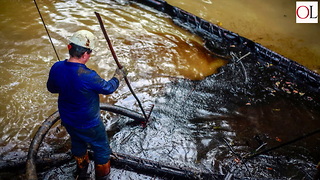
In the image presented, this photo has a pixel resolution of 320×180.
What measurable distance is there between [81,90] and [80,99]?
0.14 meters

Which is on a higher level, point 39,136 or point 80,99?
point 80,99

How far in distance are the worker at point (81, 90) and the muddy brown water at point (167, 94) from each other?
1.07 m

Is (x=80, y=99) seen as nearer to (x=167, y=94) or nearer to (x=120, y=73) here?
(x=120, y=73)

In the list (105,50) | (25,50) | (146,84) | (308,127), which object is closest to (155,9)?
(105,50)

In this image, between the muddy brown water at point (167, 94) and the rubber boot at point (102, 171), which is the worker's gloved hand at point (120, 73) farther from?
the muddy brown water at point (167, 94)

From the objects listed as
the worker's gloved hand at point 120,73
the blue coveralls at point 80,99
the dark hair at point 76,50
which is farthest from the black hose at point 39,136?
the dark hair at point 76,50

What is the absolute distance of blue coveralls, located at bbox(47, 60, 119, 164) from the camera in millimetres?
2508

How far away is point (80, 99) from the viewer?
261 centimetres

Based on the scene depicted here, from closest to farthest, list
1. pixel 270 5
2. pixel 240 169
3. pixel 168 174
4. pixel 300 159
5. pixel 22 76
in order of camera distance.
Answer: pixel 168 174
pixel 240 169
pixel 300 159
pixel 22 76
pixel 270 5

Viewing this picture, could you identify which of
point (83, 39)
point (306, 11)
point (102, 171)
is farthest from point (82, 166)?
point (306, 11)

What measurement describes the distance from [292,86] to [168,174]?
458 cm

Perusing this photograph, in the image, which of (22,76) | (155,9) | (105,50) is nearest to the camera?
(22,76)

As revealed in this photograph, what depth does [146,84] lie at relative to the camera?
568 cm

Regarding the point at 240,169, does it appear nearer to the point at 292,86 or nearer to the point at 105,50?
the point at 292,86
